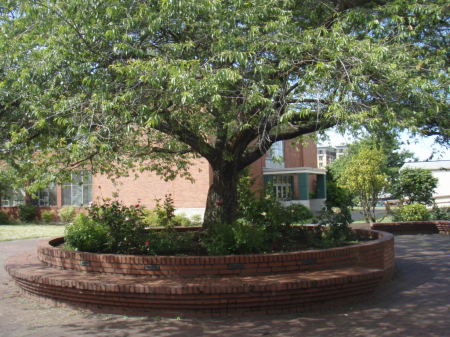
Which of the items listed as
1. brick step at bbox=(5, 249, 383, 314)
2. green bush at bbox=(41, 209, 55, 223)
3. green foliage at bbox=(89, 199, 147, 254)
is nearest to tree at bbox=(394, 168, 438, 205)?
green foliage at bbox=(89, 199, 147, 254)

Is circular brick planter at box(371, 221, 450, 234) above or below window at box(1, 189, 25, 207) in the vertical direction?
below

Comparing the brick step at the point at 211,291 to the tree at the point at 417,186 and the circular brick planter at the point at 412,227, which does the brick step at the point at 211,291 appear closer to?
the circular brick planter at the point at 412,227

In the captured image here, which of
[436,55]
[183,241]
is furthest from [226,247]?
[436,55]

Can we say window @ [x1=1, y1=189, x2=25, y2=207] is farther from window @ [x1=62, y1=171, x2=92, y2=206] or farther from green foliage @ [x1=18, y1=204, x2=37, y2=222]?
window @ [x1=62, y1=171, x2=92, y2=206]

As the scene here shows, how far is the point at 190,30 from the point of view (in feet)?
26.1

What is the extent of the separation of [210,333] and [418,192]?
19763 millimetres

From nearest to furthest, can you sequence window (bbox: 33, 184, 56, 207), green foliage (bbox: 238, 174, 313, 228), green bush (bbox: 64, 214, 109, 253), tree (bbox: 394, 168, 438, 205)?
green bush (bbox: 64, 214, 109, 253) → green foliage (bbox: 238, 174, 313, 228) → tree (bbox: 394, 168, 438, 205) → window (bbox: 33, 184, 56, 207)

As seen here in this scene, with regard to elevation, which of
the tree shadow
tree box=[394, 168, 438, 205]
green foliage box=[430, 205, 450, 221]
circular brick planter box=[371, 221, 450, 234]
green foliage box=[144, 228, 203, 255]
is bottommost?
the tree shadow

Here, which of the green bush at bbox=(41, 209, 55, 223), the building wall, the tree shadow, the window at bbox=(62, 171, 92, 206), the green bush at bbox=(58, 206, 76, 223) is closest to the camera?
the tree shadow

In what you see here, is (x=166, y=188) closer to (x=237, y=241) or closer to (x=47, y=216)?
(x=47, y=216)

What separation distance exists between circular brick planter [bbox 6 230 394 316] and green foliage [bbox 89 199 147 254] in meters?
0.87

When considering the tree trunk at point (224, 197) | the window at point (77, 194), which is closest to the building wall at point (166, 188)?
the window at point (77, 194)

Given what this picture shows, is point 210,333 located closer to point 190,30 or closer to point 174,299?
point 174,299

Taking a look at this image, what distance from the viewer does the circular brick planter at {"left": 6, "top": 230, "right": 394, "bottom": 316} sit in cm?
622
